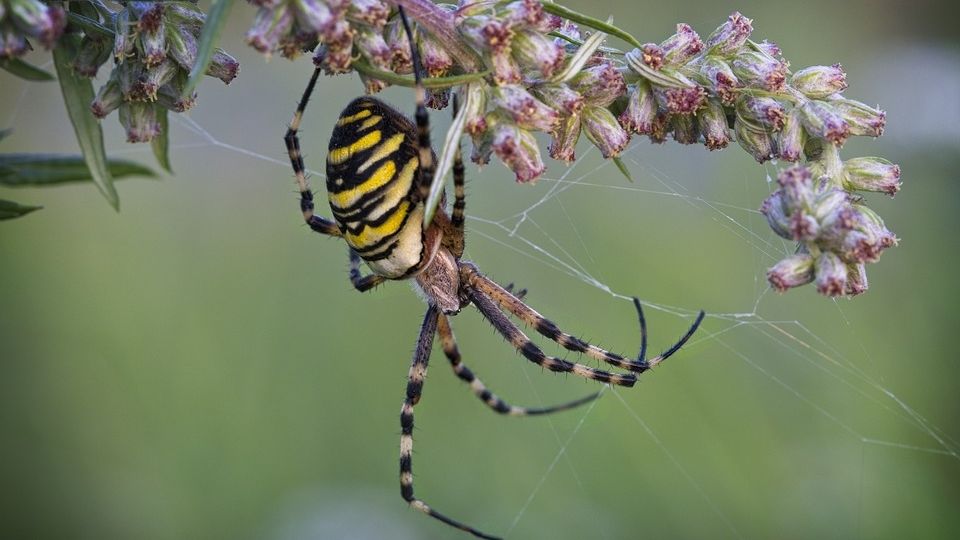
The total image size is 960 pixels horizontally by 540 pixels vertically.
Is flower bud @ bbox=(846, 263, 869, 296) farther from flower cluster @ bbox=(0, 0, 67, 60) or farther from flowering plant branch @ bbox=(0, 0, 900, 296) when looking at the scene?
flower cluster @ bbox=(0, 0, 67, 60)

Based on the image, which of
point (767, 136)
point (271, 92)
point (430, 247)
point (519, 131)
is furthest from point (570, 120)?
point (271, 92)

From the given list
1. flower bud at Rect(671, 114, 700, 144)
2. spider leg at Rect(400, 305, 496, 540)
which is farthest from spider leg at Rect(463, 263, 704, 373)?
flower bud at Rect(671, 114, 700, 144)

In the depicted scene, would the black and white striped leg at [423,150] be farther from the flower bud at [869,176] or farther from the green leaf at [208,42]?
the flower bud at [869,176]

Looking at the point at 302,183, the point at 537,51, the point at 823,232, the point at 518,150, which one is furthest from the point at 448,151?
the point at 302,183

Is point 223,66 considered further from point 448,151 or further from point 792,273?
point 792,273

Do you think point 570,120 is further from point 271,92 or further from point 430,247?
point 271,92
